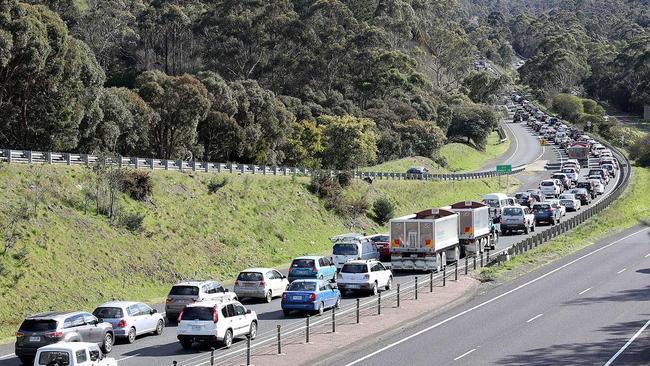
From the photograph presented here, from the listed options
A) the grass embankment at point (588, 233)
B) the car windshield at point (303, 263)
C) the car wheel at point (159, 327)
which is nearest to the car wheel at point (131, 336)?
the car wheel at point (159, 327)

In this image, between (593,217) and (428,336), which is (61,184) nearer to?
(428,336)

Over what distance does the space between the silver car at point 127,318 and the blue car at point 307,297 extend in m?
5.08

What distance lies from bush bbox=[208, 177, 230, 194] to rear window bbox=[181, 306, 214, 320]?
25.4m

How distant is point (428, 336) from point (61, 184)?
2124 centimetres

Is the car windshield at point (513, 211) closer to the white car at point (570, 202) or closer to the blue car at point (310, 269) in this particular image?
the white car at point (570, 202)

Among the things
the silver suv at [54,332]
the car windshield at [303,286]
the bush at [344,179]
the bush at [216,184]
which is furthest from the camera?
the bush at [344,179]

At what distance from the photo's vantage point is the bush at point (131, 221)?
42000mm

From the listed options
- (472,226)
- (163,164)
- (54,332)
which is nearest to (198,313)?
(54,332)

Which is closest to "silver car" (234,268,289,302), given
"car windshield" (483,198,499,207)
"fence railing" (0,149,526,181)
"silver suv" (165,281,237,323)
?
"silver suv" (165,281,237,323)

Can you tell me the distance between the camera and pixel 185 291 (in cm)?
3120

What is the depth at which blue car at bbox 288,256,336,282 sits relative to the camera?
3750 cm

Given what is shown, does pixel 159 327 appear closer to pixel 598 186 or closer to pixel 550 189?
pixel 550 189

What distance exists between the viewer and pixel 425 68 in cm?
15850

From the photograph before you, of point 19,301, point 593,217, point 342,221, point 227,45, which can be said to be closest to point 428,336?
point 19,301
